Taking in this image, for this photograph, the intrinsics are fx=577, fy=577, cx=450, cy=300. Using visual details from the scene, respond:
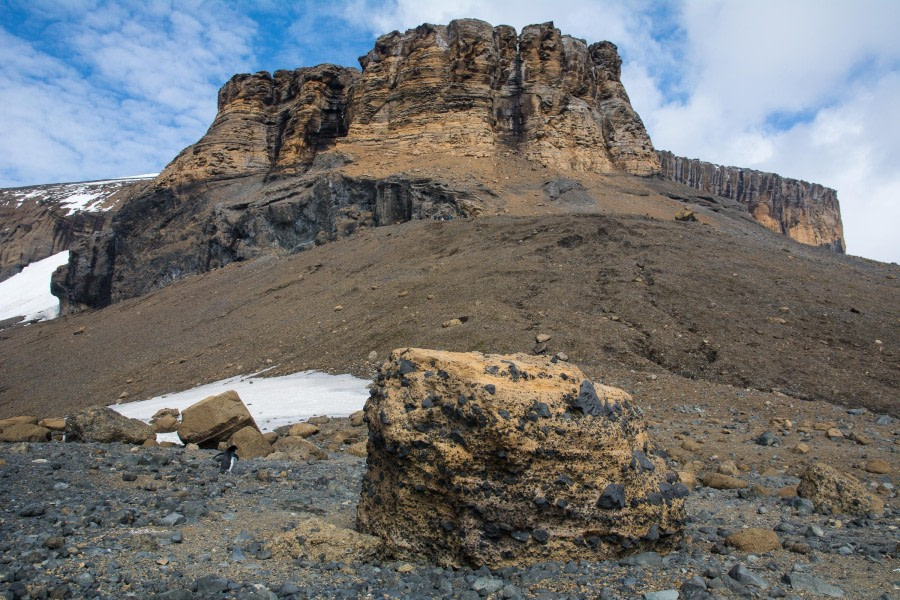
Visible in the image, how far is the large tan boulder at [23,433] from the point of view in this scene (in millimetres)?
7166

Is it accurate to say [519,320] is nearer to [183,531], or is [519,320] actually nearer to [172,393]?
[172,393]

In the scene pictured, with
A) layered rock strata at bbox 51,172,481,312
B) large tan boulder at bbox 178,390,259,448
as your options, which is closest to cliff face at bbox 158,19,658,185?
layered rock strata at bbox 51,172,481,312

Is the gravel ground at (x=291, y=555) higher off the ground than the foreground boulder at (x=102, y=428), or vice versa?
the gravel ground at (x=291, y=555)

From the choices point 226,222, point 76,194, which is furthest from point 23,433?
point 76,194

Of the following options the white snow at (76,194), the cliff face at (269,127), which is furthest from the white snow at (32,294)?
the cliff face at (269,127)

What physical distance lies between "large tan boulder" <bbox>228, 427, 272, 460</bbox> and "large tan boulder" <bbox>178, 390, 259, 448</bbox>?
0.21m

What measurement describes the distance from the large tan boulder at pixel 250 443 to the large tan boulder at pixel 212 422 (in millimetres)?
214

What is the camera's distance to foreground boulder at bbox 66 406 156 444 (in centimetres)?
723

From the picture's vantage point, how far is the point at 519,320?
14.2m

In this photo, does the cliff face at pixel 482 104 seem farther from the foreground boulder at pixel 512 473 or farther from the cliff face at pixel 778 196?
the cliff face at pixel 778 196

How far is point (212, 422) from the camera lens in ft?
25.5

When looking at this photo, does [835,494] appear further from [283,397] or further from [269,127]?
[269,127]

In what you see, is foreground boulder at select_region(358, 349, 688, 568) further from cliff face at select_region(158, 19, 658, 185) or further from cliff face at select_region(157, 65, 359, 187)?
cliff face at select_region(157, 65, 359, 187)

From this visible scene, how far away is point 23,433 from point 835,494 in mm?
8982
